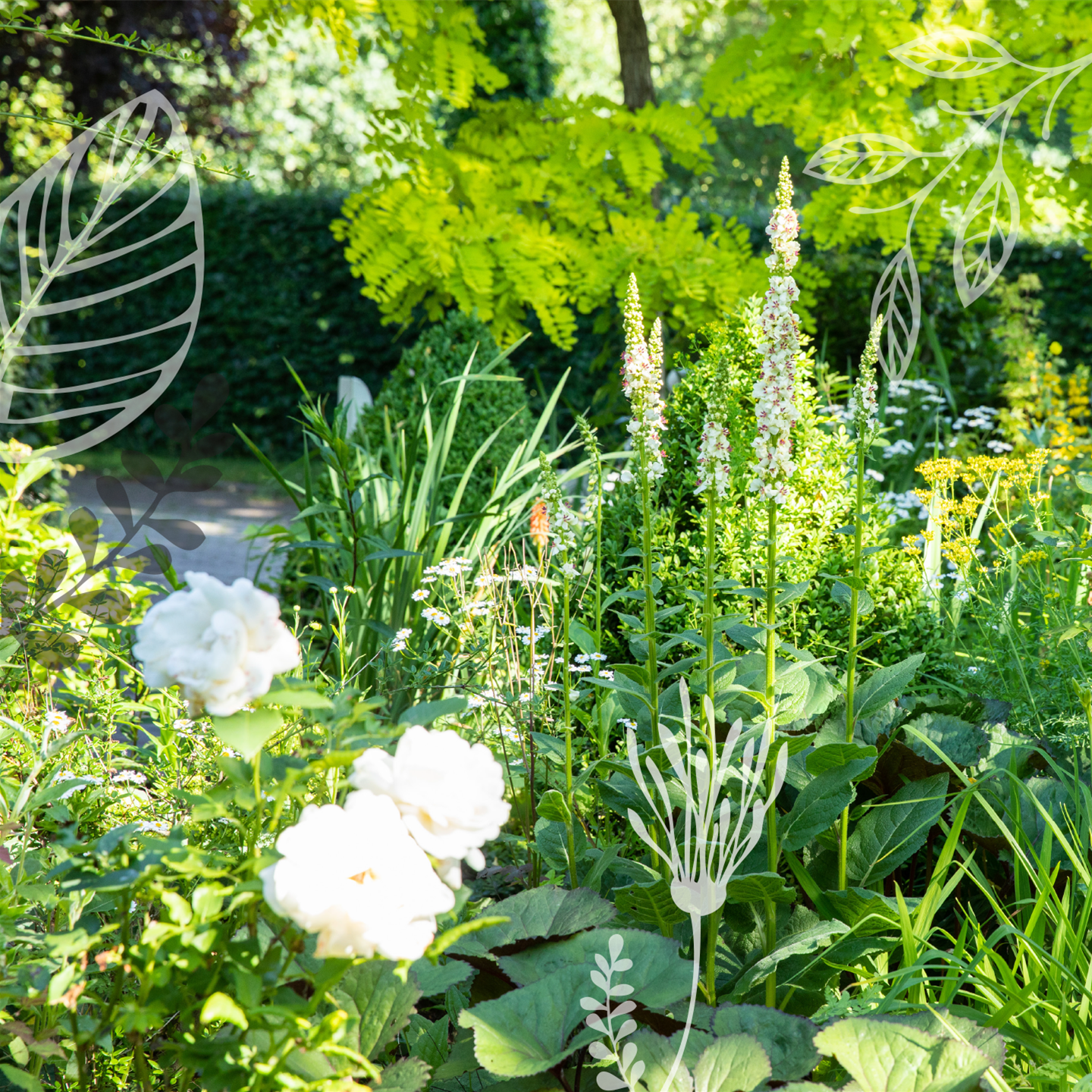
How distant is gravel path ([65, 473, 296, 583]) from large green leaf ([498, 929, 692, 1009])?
378 cm

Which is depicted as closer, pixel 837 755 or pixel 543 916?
pixel 543 916

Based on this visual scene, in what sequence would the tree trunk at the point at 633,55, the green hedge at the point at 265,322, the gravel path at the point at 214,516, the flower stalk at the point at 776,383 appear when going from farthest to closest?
the green hedge at the point at 265,322 → the gravel path at the point at 214,516 → the tree trunk at the point at 633,55 → the flower stalk at the point at 776,383

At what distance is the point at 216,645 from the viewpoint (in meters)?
→ 0.80

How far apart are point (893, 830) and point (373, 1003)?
1.03 metres

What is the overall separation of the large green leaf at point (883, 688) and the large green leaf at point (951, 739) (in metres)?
0.21

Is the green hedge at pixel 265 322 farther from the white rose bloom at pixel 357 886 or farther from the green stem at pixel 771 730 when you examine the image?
the white rose bloom at pixel 357 886

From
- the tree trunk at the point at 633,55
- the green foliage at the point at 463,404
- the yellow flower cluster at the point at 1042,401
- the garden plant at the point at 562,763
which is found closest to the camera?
the garden plant at the point at 562,763

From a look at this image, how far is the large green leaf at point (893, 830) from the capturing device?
1609 mm

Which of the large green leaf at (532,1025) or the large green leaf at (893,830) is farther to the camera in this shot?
the large green leaf at (893,830)

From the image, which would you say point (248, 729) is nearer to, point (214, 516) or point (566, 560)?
point (566, 560)
